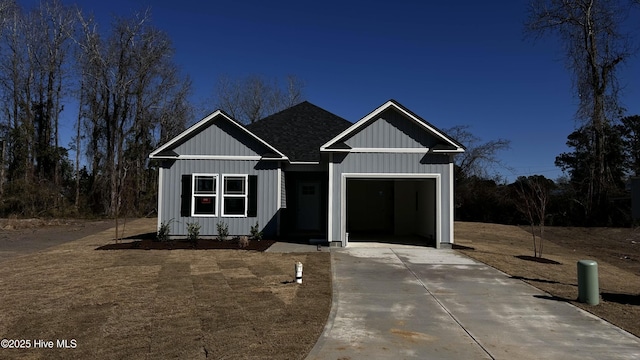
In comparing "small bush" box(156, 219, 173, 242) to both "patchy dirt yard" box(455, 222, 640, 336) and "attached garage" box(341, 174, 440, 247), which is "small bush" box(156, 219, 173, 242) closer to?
"attached garage" box(341, 174, 440, 247)

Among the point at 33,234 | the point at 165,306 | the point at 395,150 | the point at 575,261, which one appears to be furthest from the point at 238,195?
the point at 575,261

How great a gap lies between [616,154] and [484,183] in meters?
11.9

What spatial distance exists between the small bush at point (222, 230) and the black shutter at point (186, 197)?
46.2 inches

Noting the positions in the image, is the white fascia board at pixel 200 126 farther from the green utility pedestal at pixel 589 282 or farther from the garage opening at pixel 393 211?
the green utility pedestal at pixel 589 282

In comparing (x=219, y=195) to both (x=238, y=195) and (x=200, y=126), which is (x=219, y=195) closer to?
(x=238, y=195)

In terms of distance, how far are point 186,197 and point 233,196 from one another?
1.67 meters

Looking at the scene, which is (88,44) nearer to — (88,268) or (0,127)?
(0,127)

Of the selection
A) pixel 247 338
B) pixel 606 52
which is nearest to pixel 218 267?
pixel 247 338

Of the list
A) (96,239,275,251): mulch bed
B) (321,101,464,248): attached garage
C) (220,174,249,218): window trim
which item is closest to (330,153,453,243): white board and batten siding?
(321,101,464,248): attached garage

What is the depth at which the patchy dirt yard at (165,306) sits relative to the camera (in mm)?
5070

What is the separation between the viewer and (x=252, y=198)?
1501cm

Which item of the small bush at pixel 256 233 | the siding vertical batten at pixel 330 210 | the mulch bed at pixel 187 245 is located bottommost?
the mulch bed at pixel 187 245

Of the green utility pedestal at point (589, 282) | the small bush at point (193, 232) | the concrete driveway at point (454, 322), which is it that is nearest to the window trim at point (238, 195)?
the small bush at point (193, 232)

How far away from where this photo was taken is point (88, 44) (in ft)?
102
